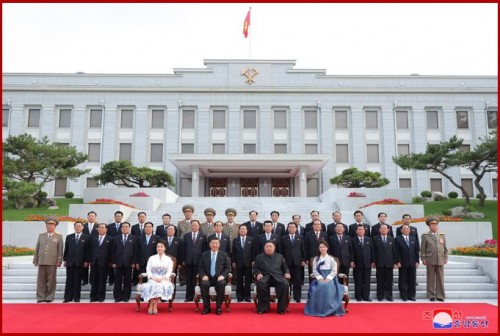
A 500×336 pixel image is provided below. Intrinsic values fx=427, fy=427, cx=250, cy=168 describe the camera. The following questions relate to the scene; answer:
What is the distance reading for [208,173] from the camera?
3158 cm

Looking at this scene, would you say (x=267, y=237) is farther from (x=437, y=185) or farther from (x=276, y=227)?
(x=437, y=185)

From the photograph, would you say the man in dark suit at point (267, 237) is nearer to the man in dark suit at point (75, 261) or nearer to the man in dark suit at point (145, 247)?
the man in dark suit at point (145, 247)

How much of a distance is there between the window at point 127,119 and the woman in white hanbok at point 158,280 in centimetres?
2734

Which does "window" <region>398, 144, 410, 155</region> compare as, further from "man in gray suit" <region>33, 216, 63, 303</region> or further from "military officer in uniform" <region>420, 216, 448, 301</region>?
"man in gray suit" <region>33, 216, 63, 303</region>

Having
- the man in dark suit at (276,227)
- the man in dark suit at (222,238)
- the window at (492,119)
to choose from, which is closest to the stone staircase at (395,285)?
the man in dark suit at (222,238)

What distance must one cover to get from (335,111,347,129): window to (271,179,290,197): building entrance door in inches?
244

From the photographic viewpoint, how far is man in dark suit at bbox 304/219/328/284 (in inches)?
355

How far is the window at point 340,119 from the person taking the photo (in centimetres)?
3416

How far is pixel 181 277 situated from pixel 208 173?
21965 millimetres

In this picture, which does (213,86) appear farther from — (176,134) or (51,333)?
(51,333)

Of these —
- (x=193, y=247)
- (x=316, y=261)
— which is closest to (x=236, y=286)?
(x=193, y=247)

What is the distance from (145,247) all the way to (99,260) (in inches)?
39.4

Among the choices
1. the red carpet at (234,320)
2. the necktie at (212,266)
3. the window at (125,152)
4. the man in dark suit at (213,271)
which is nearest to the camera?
the red carpet at (234,320)

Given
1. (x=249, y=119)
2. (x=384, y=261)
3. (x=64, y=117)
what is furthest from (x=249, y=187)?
(x=384, y=261)
